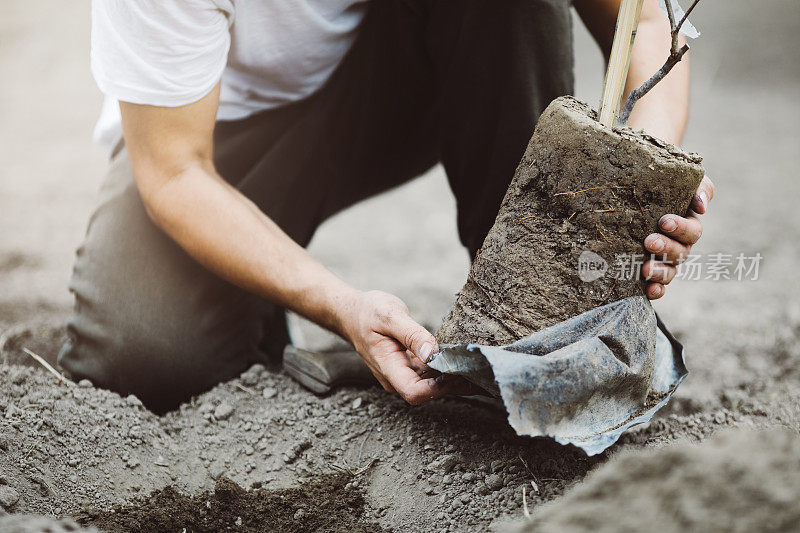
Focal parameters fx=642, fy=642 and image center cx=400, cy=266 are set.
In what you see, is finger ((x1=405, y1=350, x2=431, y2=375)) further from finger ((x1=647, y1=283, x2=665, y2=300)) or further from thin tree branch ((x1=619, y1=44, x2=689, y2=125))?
thin tree branch ((x1=619, y1=44, x2=689, y2=125))

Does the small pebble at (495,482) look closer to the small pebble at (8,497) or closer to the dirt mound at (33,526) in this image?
the dirt mound at (33,526)

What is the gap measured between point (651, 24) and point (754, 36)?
459 cm

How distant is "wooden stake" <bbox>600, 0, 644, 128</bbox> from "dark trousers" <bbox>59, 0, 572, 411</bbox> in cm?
44

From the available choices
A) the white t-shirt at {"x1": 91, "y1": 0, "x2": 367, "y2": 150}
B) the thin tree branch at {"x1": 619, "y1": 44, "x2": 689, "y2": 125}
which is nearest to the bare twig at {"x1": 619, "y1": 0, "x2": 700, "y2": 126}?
the thin tree branch at {"x1": 619, "y1": 44, "x2": 689, "y2": 125}

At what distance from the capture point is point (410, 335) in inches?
47.1

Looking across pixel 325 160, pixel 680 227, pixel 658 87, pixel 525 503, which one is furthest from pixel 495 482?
pixel 325 160

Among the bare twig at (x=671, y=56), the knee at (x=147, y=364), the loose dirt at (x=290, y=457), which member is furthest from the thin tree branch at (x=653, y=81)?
the knee at (x=147, y=364)

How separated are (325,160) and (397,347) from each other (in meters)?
0.89

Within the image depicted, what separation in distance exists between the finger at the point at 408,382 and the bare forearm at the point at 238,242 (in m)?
0.19

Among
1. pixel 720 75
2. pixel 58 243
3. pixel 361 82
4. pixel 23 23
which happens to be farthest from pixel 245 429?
pixel 23 23

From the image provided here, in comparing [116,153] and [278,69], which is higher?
Answer: [278,69]

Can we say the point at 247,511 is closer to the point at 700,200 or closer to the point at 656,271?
the point at 656,271

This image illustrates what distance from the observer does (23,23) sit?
5992 millimetres

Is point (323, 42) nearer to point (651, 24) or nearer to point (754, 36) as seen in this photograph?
point (651, 24)
